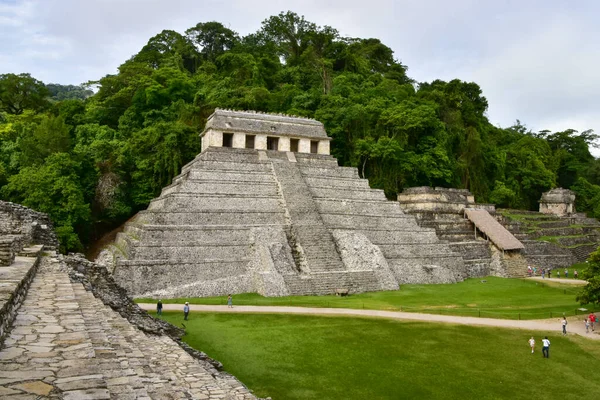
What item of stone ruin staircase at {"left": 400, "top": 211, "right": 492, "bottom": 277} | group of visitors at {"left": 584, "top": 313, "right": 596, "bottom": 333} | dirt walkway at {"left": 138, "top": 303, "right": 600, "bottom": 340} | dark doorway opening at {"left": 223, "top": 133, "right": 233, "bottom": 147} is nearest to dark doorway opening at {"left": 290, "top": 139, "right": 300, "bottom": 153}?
dark doorway opening at {"left": 223, "top": 133, "right": 233, "bottom": 147}

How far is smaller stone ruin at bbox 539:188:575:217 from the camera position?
178ft

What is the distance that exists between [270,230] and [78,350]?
2228 centimetres

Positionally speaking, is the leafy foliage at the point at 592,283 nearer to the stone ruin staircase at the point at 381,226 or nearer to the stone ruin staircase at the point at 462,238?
the stone ruin staircase at the point at 381,226

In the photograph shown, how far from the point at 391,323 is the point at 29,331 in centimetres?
1527

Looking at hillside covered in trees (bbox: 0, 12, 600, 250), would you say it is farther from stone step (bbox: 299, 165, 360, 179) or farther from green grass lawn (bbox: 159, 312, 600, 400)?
green grass lawn (bbox: 159, 312, 600, 400)

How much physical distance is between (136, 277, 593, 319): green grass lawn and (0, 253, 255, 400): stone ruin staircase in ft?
37.4

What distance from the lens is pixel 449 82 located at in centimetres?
5306

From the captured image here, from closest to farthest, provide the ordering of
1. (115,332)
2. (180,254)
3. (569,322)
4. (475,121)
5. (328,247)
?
(115,332), (569,322), (180,254), (328,247), (475,121)

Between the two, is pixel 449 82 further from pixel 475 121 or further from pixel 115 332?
pixel 115 332

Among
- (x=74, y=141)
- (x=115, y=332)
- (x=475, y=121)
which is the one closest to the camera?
(x=115, y=332)

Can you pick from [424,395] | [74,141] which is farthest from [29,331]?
[74,141]

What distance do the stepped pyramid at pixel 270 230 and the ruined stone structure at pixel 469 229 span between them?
15.0ft

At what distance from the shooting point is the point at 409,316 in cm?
2053

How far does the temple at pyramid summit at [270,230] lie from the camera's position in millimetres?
24422
